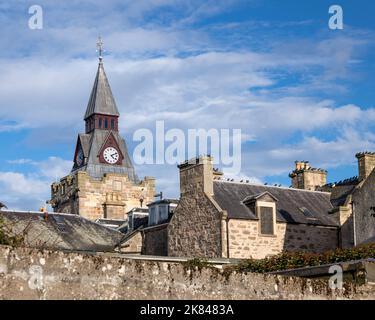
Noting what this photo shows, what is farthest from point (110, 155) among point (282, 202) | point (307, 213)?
point (307, 213)

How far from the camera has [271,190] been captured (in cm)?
4794

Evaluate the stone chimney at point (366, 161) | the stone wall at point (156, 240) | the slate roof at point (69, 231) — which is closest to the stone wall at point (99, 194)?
the stone wall at point (156, 240)

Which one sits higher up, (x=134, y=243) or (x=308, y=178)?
(x=308, y=178)

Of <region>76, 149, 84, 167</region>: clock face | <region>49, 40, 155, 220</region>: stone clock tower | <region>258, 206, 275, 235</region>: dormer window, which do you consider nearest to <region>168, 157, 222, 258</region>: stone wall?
<region>258, 206, 275, 235</region>: dormer window

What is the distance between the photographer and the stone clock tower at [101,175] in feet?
261

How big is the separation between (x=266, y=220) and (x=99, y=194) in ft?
126

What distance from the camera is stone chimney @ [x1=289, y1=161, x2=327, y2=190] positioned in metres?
55.2

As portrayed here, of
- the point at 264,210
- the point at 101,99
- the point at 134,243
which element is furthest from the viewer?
the point at 101,99

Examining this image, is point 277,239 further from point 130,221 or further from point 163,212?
point 130,221

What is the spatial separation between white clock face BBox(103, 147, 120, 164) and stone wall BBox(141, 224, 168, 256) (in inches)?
1530

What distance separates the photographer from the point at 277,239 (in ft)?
146

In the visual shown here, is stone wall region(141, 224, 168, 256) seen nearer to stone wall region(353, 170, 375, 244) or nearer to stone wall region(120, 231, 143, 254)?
stone wall region(120, 231, 143, 254)
